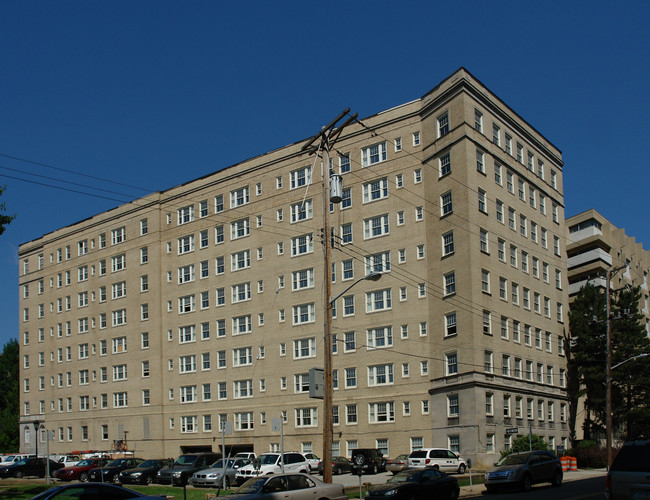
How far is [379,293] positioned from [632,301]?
75.5ft

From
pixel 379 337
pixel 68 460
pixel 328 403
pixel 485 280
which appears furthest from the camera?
pixel 68 460

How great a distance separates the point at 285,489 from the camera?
22.6m

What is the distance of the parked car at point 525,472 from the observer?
104 ft

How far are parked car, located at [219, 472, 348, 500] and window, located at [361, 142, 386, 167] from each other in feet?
132

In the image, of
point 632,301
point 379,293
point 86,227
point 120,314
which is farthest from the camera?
point 86,227

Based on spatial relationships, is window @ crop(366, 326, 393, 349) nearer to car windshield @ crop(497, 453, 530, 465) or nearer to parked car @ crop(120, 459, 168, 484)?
parked car @ crop(120, 459, 168, 484)

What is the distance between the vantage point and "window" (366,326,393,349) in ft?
189

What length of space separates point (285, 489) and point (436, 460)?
23308mm

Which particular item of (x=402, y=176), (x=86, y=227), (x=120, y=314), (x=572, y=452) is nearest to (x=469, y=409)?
(x=572, y=452)

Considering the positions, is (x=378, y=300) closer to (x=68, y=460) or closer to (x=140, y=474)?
(x=140, y=474)

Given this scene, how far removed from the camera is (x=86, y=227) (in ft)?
274

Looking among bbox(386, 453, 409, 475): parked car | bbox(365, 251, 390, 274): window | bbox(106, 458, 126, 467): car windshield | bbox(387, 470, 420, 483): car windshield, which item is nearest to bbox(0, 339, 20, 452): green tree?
bbox(106, 458, 126, 467): car windshield

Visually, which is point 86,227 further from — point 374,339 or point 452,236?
point 452,236

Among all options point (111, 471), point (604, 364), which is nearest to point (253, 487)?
point (111, 471)
